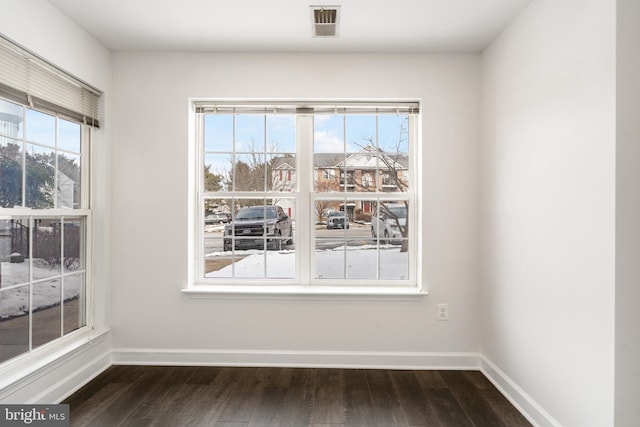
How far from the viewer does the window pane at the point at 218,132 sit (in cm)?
338

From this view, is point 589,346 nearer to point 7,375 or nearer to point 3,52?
point 7,375

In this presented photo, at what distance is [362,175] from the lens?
3.39 meters

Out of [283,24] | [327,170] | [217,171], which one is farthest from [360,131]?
[217,171]

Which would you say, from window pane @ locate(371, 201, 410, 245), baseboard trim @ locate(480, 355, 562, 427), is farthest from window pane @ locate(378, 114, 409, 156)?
baseboard trim @ locate(480, 355, 562, 427)

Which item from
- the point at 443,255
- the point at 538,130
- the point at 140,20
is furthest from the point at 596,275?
the point at 140,20

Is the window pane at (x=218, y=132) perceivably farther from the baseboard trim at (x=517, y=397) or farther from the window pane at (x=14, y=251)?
the baseboard trim at (x=517, y=397)

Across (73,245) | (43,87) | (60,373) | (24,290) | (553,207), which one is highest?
A: (43,87)

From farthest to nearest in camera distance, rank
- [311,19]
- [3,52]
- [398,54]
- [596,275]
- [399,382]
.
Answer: [398,54] < [399,382] < [311,19] < [3,52] < [596,275]

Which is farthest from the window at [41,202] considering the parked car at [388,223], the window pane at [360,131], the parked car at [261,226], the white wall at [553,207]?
the white wall at [553,207]

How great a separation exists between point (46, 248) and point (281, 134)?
1898mm

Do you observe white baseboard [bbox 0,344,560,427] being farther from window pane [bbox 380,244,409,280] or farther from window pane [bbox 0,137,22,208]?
window pane [bbox 0,137,22,208]

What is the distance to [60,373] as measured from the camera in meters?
A: 2.64

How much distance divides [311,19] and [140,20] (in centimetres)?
118

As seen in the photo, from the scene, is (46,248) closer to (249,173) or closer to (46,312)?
(46,312)
